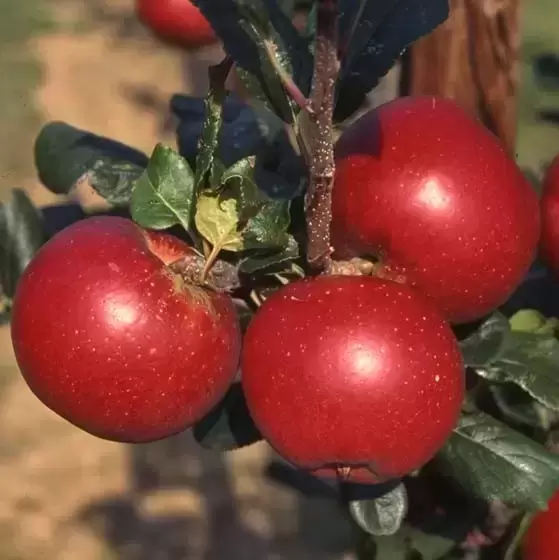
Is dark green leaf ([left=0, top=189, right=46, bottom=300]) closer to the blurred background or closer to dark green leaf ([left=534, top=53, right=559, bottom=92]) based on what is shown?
dark green leaf ([left=534, top=53, right=559, bottom=92])

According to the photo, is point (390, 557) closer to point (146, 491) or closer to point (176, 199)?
point (176, 199)

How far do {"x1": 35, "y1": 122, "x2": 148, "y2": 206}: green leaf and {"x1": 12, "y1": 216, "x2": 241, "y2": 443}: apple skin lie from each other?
0.17m

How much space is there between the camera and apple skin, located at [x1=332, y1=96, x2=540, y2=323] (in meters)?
0.46

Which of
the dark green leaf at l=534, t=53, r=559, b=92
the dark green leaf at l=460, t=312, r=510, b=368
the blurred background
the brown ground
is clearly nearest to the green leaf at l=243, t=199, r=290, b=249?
the dark green leaf at l=460, t=312, r=510, b=368

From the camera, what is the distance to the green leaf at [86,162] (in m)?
0.63

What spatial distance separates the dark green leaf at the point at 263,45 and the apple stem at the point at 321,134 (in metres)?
0.03

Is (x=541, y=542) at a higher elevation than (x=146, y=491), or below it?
higher

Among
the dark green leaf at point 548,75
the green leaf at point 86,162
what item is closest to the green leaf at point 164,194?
the green leaf at point 86,162

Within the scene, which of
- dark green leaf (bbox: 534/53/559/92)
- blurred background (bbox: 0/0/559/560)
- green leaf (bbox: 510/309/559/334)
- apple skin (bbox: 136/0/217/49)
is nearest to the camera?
green leaf (bbox: 510/309/559/334)

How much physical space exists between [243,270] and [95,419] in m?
0.10

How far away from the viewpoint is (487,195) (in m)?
0.47

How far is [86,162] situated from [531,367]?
0.32m

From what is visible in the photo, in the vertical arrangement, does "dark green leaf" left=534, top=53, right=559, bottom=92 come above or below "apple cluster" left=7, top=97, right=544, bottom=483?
above

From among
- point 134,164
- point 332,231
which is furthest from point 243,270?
point 134,164
